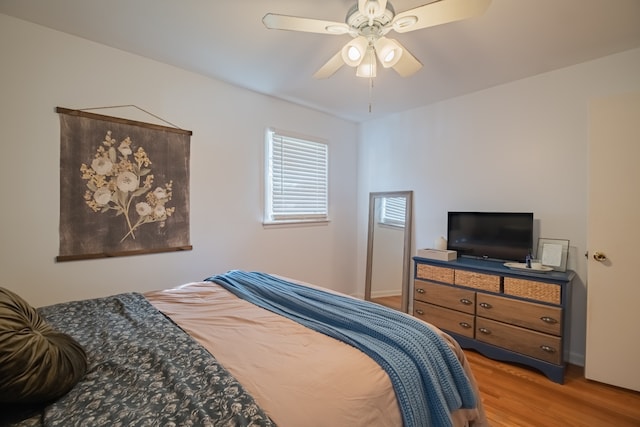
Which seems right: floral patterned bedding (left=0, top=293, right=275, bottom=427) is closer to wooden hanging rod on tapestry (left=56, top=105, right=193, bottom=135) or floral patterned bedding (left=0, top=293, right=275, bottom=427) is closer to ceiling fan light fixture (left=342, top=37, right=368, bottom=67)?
wooden hanging rod on tapestry (left=56, top=105, right=193, bottom=135)

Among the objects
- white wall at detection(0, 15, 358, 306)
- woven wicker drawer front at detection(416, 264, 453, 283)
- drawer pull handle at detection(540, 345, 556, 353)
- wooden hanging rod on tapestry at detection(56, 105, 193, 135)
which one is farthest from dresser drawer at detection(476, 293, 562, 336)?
wooden hanging rod on tapestry at detection(56, 105, 193, 135)

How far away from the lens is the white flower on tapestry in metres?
2.24

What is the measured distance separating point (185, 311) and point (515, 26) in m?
2.74

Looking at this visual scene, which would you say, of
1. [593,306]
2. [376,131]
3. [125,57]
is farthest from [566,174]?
[125,57]

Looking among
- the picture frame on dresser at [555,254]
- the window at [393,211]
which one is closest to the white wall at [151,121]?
the window at [393,211]

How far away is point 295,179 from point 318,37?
1667mm

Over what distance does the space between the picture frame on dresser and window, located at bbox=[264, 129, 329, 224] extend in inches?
89.9

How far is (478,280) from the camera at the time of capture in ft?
8.66

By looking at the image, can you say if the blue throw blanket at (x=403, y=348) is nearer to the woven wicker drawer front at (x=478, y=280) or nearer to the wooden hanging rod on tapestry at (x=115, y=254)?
the wooden hanging rod on tapestry at (x=115, y=254)

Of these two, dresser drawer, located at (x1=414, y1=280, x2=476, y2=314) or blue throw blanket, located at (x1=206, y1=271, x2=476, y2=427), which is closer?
blue throw blanket, located at (x1=206, y1=271, x2=476, y2=427)

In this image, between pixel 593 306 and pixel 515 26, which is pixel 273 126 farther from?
pixel 593 306

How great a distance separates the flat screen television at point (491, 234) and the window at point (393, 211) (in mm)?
665

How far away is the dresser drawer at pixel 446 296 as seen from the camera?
270 cm

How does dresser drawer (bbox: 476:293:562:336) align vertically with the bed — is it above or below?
below
